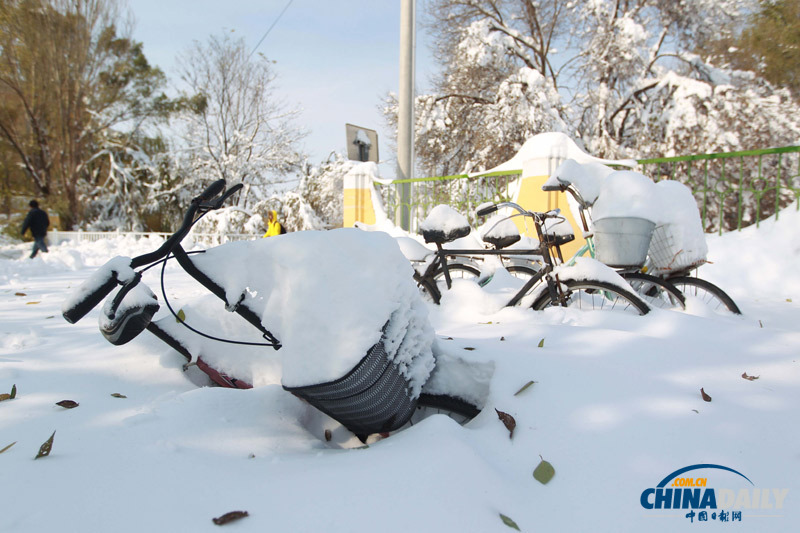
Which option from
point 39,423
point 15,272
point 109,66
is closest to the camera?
point 39,423

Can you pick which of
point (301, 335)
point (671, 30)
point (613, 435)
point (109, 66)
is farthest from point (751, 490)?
point (109, 66)

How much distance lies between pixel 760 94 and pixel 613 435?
1584 centimetres

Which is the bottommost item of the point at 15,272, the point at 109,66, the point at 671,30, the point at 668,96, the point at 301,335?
the point at 15,272

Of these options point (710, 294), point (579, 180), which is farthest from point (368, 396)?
point (710, 294)

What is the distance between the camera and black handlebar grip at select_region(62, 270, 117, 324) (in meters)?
1.49

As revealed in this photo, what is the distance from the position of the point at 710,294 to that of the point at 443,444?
9.77 ft

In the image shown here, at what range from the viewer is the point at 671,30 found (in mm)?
14570

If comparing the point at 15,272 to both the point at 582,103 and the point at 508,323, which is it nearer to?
the point at 508,323

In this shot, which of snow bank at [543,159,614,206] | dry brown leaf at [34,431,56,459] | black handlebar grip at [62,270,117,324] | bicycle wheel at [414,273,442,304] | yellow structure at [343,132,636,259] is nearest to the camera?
dry brown leaf at [34,431,56,459]

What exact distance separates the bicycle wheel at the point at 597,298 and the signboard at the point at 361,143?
756 cm

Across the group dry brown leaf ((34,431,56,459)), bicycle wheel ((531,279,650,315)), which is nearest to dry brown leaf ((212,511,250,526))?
dry brown leaf ((34,431,56,459))

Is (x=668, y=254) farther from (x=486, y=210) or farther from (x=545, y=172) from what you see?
(x=545, y=172)

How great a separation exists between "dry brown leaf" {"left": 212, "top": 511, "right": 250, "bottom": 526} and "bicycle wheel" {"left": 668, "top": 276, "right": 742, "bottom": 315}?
3.25 metres

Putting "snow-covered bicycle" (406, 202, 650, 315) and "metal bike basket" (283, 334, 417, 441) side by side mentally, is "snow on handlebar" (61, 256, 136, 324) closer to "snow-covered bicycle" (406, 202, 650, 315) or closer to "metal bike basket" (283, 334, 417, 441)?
"metal bike basket" (283, 334, 417, 441)
